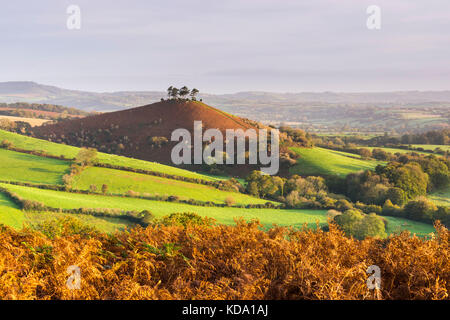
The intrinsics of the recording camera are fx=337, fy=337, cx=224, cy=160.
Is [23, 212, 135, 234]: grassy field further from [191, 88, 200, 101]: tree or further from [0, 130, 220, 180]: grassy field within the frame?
[191, 88, 200, 101]: tree

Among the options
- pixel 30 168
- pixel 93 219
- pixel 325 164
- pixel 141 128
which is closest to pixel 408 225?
pixel 93 219

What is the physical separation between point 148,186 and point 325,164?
5128 centimetres

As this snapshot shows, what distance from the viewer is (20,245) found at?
8281 mm

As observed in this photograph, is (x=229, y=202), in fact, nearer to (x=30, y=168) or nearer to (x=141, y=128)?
(x=30, y=168)

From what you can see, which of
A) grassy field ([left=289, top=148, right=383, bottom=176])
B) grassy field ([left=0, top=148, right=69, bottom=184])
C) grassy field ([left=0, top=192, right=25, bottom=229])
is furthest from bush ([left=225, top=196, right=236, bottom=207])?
grassy field ([left=289, top=148, right=383, bottom=176])

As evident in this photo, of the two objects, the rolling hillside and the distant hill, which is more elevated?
the distant hill

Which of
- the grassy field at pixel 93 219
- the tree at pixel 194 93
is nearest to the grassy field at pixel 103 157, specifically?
the grassy field at pixel 93 219

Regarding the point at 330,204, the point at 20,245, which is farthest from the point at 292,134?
the point at 20,245

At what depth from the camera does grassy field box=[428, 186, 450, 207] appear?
6926 centimetres

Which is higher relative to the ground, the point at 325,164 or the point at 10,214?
the point at 10,214

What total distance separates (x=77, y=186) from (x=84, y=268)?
52760 millimetres

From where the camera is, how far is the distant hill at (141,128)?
108 m

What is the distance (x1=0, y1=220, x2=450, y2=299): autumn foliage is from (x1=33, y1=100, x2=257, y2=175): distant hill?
94261mm

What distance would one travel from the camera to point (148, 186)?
58.8 m
